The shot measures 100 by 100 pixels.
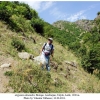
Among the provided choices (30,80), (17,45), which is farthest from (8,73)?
(17,45)

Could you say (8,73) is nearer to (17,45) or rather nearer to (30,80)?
(30,80)

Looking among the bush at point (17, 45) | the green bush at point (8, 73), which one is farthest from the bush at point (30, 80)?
the bush at point (17, 45)

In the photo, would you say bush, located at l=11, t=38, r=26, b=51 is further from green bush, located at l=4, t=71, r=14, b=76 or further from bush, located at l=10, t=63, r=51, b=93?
green bush, located at l=4, t=71, r=14, b=76

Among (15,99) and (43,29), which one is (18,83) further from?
(43,29)

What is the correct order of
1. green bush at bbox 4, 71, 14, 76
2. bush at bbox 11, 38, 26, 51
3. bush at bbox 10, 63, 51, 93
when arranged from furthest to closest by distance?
bush at bbox 11, 38, 26, 51, green bush at bbox 4, 71, 14, 76, bush at bbox 10, 63, 51, 93

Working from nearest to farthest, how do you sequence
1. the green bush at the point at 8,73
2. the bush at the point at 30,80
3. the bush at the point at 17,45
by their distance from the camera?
the bush at the point at 30,80 < the green bush at the point at 8,73 < the bush at the point at 17,45

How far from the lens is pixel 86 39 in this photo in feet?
133

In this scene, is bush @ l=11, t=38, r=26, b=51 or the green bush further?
bush @ l=11, t=38, r=26, b=51

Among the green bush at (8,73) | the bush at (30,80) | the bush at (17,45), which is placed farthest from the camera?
the bush at (17,45)

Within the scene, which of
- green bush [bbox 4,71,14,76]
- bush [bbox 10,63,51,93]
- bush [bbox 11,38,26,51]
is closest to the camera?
bush [bbox 10,63,51,93]

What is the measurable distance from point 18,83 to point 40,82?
1028 mm

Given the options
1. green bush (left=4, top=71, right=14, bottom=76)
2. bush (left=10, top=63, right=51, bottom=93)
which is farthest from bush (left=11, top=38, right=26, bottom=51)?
green bush (left=4, top=71, right=14, bottom=76)

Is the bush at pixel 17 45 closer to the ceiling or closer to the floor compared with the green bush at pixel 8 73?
closer to the ceiling

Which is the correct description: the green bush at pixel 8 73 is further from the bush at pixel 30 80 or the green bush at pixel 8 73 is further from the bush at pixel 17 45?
the bush at pixel 17 45
